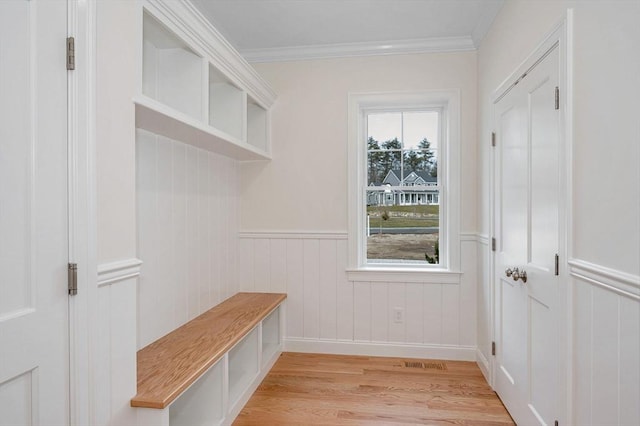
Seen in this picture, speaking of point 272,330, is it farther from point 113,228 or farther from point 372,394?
point 113,228

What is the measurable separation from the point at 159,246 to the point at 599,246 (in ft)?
6.99

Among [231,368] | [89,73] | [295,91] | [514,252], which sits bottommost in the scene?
[231,368]

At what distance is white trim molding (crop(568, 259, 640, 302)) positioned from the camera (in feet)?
3.72

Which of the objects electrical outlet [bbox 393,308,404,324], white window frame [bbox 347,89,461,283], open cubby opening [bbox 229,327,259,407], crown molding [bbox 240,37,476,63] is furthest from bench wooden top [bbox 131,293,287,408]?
crown molding [bbox 240,37,476,63]

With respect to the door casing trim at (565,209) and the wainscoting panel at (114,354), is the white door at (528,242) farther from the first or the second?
the wainscoting panel at (114,354)

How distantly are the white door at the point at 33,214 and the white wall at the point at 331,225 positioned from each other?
7.04 ft

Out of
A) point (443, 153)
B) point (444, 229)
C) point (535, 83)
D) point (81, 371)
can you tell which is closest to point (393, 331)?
point (444, 229)

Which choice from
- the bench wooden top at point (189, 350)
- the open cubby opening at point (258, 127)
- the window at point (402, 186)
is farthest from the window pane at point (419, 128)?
the bench wooden top at point (189, 350)

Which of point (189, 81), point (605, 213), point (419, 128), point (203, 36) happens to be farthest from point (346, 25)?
point (605, 213)

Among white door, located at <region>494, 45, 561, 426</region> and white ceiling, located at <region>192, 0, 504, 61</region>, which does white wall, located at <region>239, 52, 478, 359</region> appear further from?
white door, located at <region>494, 45, 561, 426</region>

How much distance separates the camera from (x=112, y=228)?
1372mm

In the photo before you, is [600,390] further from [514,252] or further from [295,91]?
[295,91]

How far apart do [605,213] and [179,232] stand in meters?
2.19

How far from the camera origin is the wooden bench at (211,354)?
5.11 feet
